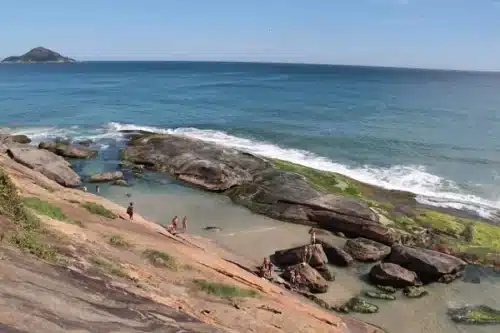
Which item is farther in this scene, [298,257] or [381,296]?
[298,257]

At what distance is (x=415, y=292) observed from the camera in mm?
29094

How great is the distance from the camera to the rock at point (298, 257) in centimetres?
3046

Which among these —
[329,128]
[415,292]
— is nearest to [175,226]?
[415,292]

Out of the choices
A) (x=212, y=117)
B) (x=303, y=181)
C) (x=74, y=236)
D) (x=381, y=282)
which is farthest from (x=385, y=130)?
(x=74, y=236)

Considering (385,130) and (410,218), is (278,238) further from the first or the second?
(385,130)

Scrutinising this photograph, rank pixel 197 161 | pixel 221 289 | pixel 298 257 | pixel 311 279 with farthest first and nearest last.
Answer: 1. pixel 197 161
2. pixel 298 257
3. pixel 311 279
4. pixel 221 289

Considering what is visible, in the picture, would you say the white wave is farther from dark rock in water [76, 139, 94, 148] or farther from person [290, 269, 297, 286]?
person [290, 269, 297, 286]

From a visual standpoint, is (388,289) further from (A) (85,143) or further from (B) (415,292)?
(A) (85,143)

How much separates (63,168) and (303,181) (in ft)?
75.7

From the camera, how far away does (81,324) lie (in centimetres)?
1090

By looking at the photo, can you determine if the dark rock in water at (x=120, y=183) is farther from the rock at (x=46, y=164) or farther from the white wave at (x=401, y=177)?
the white wave at (x=401, y=177)

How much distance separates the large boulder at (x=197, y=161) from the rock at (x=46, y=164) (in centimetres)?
935

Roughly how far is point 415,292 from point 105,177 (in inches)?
1221

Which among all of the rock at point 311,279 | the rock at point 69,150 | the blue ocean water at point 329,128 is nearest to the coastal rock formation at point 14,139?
the blue ocean water at point 329,128
